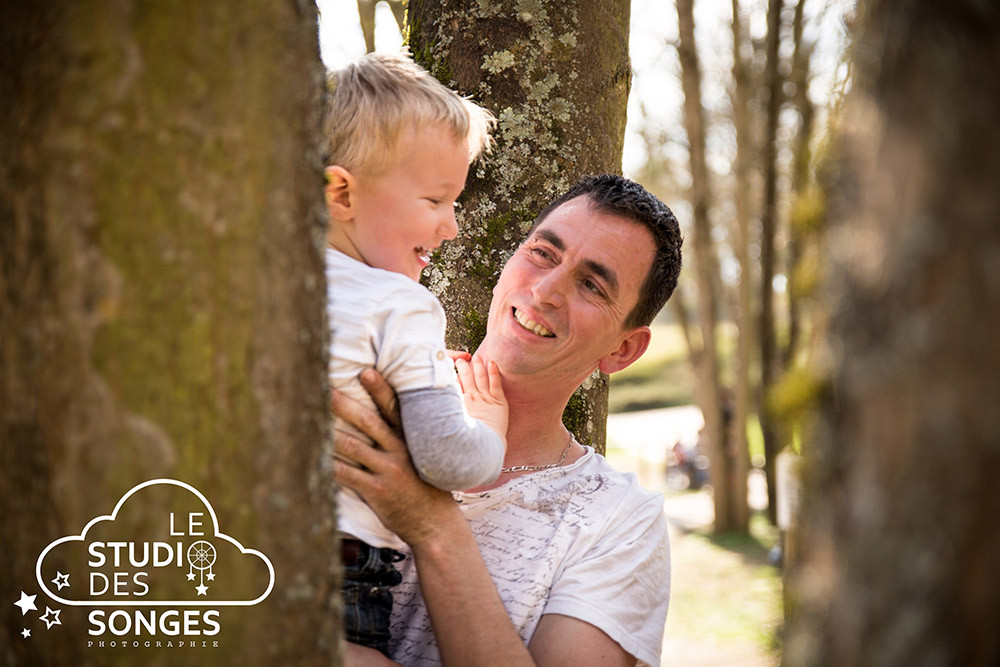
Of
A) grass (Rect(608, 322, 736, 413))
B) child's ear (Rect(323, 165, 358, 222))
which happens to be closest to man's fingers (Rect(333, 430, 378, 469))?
child's ear (Rect(323, 165, 358, 222))

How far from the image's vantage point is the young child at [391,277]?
5.54 ft

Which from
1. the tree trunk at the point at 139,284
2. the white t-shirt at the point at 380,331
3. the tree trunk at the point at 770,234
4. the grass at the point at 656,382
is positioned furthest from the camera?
the grass at the point at 656,382

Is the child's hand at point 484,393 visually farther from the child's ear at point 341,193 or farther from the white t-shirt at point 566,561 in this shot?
the child's ear at point 341,193

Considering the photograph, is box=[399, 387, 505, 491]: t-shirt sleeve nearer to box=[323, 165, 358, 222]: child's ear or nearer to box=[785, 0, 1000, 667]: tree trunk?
box=[323, 165, 358, 222]: child's ear

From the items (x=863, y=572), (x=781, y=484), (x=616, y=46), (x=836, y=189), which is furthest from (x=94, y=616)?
(x=781, y=484)

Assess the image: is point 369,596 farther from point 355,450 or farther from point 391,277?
point 391,277

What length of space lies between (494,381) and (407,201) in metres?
0.65

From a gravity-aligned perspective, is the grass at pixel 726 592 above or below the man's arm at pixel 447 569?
below

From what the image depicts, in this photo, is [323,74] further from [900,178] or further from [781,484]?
[781,484]

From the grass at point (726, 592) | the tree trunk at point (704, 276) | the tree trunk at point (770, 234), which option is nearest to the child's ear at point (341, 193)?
the grass at point (726, 592)

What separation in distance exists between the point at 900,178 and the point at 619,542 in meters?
1.61

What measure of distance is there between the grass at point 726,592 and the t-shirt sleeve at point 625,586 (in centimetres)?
486

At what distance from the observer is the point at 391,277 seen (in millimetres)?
1733

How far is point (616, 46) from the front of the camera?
Answer: 3.05 meters
